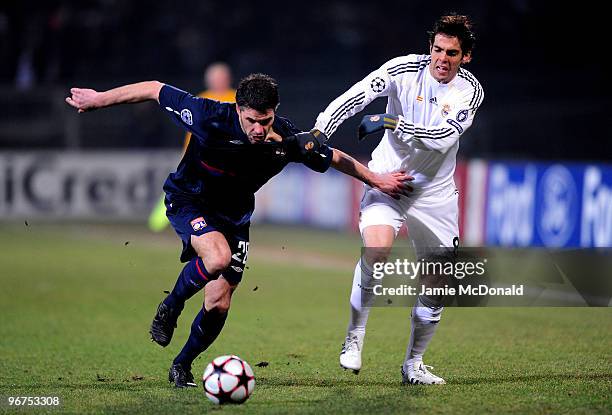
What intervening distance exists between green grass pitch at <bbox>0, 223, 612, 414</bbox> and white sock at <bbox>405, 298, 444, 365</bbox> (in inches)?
9.7

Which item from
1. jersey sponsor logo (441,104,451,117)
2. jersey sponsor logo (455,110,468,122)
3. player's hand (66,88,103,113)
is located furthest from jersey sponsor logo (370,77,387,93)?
player's hand (66,88,103,113)

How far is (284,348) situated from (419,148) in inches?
90.7

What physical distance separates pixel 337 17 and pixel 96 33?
5303mm

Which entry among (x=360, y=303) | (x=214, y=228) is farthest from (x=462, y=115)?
(x=214, y=228)

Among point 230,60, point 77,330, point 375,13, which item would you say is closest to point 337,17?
point 375,13

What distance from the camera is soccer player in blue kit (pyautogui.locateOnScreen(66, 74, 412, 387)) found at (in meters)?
5.98

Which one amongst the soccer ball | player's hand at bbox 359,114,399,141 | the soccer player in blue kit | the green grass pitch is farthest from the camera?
player's hand at bbox 359,114,399,141

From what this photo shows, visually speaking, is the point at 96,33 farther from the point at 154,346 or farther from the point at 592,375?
the point at 592,375

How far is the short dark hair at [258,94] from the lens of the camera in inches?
226

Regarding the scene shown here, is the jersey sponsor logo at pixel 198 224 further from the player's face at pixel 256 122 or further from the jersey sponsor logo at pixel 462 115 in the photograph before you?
the jersey sponsor logo at pixel 462 115

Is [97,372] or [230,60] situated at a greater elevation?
[230,60]

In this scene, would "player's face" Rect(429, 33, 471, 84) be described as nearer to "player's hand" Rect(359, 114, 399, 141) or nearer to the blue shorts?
"player's hand" Rect(359, 114, 399, 141)

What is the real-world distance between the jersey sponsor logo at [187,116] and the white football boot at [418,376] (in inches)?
80.3

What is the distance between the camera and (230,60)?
72.4ft
